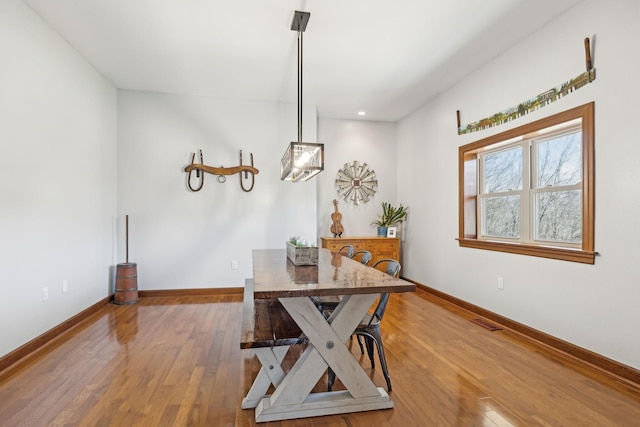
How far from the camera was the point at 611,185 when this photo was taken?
8.18 feet

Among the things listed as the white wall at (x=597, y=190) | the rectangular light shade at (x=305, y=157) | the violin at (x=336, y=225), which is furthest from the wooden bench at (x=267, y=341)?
the violin at (x=336, y=225)

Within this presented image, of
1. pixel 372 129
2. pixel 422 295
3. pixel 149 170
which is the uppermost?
pixel 372 129

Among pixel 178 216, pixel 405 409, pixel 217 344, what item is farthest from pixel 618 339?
pixel 178 216

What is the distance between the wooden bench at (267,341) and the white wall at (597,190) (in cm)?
227

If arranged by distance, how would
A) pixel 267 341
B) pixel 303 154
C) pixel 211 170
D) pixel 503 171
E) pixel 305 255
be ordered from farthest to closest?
pixel 211 170 < pixel 503 171 < pixel 303 154 < pixel 305 255 < pixel 267 341

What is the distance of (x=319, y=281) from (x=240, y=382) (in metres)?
0.99

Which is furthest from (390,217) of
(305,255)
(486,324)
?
(305,255)

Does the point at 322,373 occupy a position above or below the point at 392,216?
below

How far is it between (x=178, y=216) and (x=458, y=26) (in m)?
4.00

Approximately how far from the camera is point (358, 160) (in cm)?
582

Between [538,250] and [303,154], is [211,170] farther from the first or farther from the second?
[538,250]

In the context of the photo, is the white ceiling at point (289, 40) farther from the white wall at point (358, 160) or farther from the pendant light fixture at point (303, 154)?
the white wall at point (358, 160)

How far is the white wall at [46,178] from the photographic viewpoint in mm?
2580

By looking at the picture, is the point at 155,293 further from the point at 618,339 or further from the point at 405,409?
the point at 618,339
